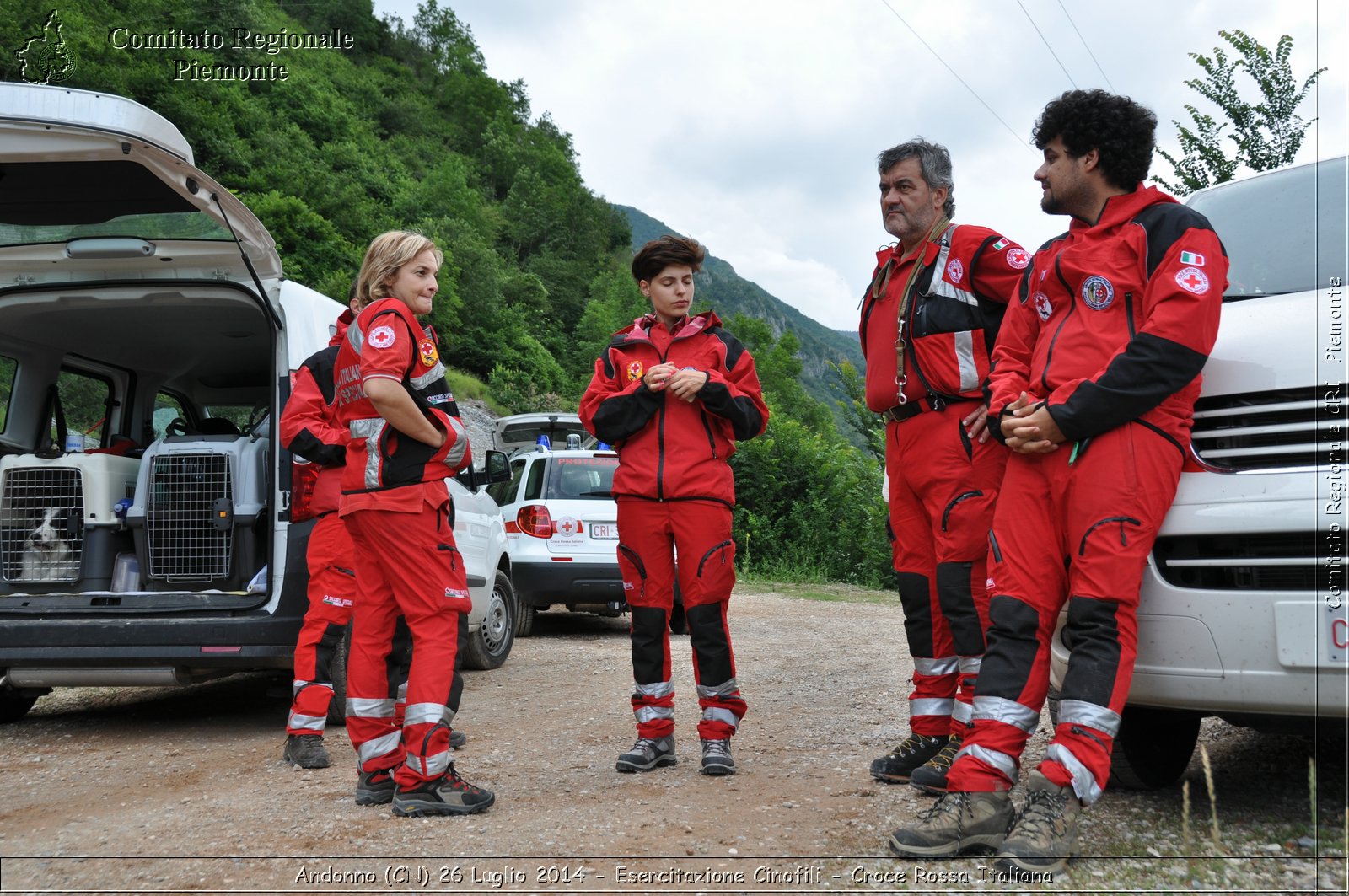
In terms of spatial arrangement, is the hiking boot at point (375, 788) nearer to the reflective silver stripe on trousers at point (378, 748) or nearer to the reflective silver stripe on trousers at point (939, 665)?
the reflective silver stripe on trousers at point (378, 748)

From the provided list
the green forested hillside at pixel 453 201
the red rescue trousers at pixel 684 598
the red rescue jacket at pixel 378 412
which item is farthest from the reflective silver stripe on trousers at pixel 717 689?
the green forested hillside at pixel 453 201

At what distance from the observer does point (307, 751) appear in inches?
185

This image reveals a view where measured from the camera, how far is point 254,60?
46.2 m

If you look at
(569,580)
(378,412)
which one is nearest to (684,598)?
(378,412)

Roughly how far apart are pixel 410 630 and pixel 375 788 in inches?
Result: 23.5

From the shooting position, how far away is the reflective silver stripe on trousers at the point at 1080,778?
2.88m

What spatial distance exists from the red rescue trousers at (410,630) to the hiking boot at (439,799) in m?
0.04

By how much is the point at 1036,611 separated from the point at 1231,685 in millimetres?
527

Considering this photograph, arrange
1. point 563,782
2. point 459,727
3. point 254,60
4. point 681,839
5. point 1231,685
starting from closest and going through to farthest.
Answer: point 1231,685
point 681,839
point 563,782
point 459,727
point 254,60

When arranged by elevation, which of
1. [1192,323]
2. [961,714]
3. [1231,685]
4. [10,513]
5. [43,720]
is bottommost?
[43,720]

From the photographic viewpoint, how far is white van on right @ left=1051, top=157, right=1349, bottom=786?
2752 mm

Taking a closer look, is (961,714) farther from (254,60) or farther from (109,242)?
(254,60)

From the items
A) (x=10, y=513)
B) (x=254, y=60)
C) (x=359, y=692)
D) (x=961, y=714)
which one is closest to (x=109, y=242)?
(x=10, y=513)

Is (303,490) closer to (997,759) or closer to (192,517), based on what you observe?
(192,517)
